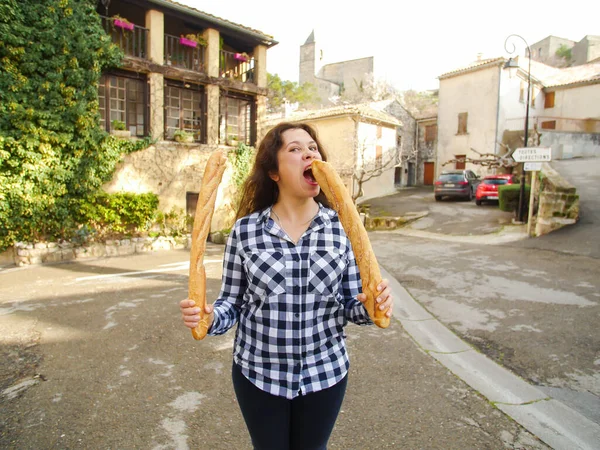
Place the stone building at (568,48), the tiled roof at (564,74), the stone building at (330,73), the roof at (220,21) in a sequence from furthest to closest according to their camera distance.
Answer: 1. the stone building at (330,73)
2. the stone building at (568,48)
3. the tiled roof at (564,74)
4. the roof at (220,21)

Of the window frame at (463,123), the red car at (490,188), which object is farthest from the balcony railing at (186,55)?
the window frame at (463,123)

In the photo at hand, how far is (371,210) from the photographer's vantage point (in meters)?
23.9

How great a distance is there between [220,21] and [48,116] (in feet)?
26.9

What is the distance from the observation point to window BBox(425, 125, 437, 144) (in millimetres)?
37569

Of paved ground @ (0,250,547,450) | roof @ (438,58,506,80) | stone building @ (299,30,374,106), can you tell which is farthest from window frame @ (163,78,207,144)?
stone building @ (299,30,374,106)

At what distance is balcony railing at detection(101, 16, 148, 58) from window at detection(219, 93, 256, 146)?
3.99 meters

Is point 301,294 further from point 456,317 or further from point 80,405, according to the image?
point 456,317

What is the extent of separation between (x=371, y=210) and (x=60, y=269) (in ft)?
54.5

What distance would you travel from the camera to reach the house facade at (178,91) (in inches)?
610

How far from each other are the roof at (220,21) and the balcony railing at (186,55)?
4.02 ft

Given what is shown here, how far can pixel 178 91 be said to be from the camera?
17469 mm

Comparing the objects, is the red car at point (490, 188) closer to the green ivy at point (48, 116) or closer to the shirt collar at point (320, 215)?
the green ivy at point (48, 116)

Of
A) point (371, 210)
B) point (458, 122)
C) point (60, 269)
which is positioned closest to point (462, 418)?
point (60, 269)

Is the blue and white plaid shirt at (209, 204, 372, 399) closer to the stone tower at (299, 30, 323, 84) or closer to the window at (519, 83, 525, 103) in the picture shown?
the window at (519, 83, 525, 103)
